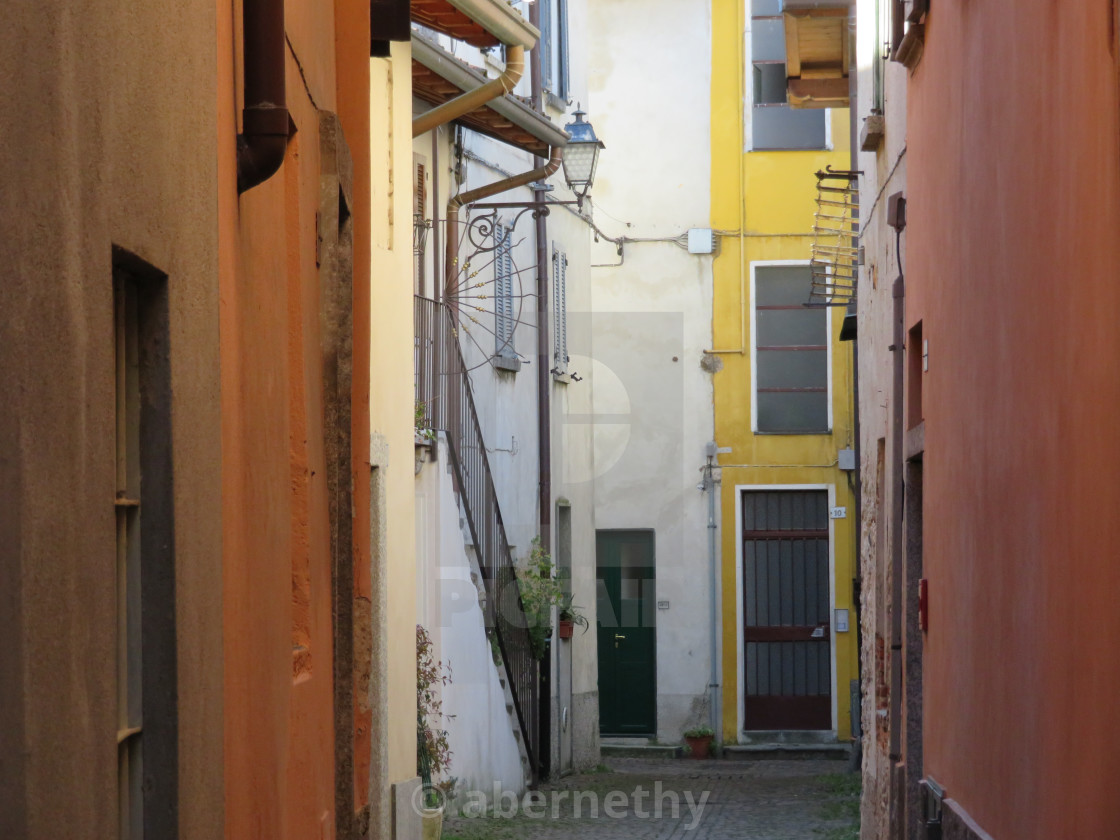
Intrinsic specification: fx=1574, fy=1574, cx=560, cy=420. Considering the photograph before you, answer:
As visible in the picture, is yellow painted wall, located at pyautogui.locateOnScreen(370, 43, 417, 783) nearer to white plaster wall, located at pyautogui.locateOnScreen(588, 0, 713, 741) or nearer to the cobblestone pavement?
the cobblestone pavement

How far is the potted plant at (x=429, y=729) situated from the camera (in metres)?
10.3

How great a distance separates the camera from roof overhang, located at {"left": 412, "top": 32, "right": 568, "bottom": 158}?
34.9 ft

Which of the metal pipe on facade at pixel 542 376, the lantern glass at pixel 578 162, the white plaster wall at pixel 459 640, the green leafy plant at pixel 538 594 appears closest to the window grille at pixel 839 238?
the lantern glass at pixel 578 162

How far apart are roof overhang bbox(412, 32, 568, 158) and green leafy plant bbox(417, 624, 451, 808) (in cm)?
386

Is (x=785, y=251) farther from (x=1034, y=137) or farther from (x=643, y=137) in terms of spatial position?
(x=1034, y=137)

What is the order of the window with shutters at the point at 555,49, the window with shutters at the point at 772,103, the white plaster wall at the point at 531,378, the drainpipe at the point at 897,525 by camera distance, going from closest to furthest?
1. the drainpipe at the point at 897,525
2. the white plaster wall at the point at 531,378
3. the window with shutters at the point at 555,49
4. the window with shutters at the point at 772,103

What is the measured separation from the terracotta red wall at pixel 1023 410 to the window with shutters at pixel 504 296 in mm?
6879

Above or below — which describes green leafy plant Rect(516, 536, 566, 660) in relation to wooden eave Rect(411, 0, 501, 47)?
below

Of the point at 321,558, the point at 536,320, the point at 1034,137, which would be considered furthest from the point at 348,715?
the point at 536,320

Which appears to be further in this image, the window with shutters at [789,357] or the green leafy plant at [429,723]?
the window with shutters at [789,357]

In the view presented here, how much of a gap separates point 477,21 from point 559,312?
673 cm

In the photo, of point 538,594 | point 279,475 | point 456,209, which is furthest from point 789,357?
point 279,475

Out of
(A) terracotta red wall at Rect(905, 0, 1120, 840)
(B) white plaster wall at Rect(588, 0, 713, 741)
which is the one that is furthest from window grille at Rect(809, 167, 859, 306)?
(A) terracotta red wall at Rect(905, 0, 1120, 840)

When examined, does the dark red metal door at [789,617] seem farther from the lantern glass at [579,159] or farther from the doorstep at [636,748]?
the lantern glass at [579,159]
